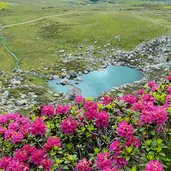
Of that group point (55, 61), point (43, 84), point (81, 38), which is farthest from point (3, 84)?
point (81, 38)

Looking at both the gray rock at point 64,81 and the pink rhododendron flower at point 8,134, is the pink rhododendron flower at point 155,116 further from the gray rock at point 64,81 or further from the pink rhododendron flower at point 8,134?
the gray rock at point 64,81

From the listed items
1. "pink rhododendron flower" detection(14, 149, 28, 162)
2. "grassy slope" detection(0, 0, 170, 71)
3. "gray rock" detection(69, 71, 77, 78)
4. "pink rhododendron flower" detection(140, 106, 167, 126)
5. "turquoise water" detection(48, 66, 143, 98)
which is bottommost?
"turquoise water" detection(48, 66, 143, 98)

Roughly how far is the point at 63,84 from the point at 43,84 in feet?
6.36

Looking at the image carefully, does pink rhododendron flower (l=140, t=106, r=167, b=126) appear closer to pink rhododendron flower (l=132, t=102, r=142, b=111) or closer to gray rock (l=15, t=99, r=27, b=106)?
pink rhododendron flower (l=132, t=102, r=142, b=111)

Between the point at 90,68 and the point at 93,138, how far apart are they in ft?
105

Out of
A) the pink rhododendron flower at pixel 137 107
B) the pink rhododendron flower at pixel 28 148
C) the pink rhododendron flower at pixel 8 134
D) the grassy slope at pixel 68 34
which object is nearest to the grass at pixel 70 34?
the grassy slope at pixel 68 34

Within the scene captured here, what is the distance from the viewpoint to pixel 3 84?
34.7 meters

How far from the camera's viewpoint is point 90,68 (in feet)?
138

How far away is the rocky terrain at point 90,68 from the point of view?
30672 millimetres

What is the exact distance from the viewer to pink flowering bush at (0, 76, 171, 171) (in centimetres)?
862

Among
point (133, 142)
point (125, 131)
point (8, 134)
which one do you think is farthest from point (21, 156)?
point (133, 142)

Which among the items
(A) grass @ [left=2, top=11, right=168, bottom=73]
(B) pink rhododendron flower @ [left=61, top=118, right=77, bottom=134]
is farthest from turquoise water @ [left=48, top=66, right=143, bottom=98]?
(B) pink rhododendron flower @ [left=61, top=118, right=77, bottom=134]

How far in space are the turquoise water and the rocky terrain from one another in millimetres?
798

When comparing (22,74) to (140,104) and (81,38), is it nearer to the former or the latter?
(81,38)
